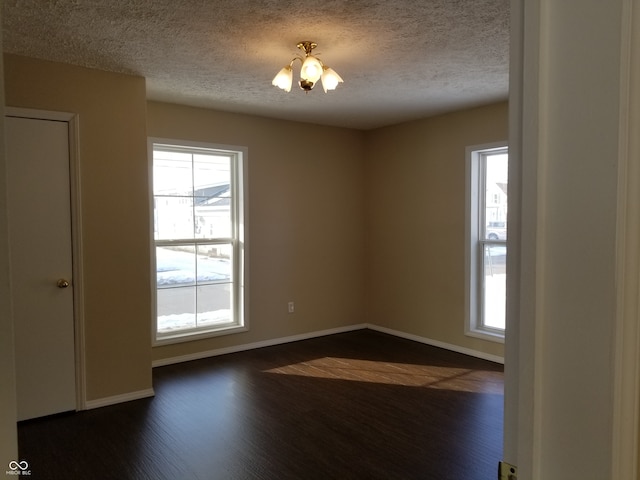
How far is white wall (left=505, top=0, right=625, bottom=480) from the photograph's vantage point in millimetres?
506

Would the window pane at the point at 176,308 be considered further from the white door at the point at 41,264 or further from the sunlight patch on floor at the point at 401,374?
the white door at the point at 41,264

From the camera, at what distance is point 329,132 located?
5.55 meters

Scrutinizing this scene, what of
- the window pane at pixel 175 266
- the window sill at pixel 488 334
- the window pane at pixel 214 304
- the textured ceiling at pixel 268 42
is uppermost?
the textured ceiling at pixel 268 42

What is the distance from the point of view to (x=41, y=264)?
3.20 meters

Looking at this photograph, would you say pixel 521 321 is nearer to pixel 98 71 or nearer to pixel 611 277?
pixel 611 277

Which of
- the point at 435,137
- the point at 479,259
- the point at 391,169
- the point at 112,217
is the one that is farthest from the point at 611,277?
the point at 391,169

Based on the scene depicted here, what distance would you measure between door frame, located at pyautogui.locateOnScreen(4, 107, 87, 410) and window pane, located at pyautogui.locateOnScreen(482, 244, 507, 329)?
3710 millimetres

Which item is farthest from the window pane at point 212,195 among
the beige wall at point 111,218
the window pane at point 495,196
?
the window pane at point 495,196

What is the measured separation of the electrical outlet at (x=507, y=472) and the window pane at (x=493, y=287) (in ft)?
13.8

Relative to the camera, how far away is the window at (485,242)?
460 centimetres

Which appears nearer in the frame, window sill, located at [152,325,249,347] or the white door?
the white door

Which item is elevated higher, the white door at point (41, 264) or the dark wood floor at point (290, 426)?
the white door at point (41, 264)

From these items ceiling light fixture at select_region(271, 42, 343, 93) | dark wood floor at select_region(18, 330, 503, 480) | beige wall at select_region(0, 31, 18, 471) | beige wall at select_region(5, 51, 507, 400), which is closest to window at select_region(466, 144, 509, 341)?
beige wall at select_region(5, 51, 507, 400)

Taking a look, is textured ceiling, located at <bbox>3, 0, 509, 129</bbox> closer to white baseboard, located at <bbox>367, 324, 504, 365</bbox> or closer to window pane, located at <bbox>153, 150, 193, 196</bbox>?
window pane, located at <bbox>153, 150, 193, 196</bbox>
